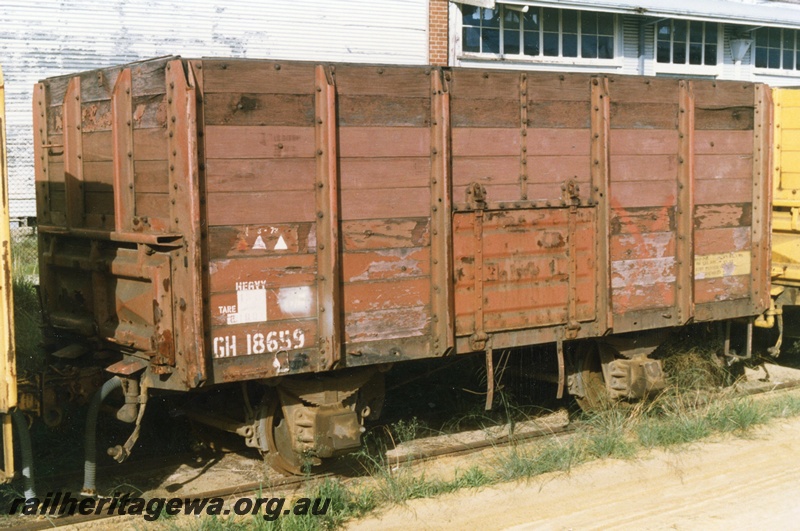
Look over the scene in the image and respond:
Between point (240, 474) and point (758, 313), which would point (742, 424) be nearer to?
point (758, 313)

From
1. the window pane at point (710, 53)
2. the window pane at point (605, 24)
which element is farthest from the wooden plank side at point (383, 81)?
the window pane at point (710, 53)

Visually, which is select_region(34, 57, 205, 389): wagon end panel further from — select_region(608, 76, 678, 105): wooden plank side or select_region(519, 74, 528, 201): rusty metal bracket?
select_region(608, 76, 678, 105): wooden plank side

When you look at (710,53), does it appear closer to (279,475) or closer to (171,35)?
(171,35)

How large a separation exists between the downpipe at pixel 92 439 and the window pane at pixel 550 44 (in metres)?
15.9

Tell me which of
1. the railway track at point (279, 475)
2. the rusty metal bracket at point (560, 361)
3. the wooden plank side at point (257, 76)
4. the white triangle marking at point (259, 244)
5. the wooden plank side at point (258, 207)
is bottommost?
the railway track at point (279, 475)

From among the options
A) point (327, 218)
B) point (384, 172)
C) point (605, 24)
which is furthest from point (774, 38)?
point (327, 218)

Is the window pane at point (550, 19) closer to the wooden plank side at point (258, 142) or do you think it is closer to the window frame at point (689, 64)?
the window frame at point (689, 64)

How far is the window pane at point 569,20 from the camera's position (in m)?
20.8

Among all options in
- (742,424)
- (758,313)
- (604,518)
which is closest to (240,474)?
(604,518)

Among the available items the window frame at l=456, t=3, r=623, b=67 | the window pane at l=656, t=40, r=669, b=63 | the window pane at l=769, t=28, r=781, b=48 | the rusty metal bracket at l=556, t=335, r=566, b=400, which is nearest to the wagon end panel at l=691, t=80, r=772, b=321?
the rusty metal bracket at l=556, t=335, r=566, b=400

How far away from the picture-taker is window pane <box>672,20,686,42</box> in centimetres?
2272

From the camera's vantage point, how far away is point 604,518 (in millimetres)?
6168

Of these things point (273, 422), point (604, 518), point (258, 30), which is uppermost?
point (258, 30)

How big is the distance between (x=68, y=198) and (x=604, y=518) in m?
4.53
